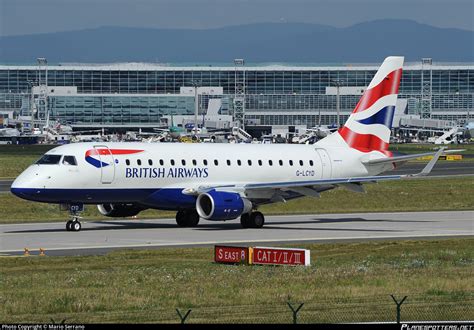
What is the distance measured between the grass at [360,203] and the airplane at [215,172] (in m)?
6.85

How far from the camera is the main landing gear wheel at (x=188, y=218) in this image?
55.6 metres

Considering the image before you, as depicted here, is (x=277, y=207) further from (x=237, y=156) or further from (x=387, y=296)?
(x=387, y=296)

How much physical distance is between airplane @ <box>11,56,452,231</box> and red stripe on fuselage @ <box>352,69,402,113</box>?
0.05 metres

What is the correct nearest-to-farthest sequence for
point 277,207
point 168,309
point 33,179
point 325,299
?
point 168,309, point 325,299, point 33,179, point 277,207

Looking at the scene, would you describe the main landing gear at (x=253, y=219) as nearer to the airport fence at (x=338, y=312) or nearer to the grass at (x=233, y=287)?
the grass at (x=233, y=287)

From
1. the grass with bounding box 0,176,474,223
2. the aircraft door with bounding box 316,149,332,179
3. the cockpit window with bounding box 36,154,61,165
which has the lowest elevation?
the grass with bounding box 0,176,474,223

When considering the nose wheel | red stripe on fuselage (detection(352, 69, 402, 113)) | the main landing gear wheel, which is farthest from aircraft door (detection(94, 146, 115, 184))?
red stripe on fuselage (detection(352, 69, 402, 113))

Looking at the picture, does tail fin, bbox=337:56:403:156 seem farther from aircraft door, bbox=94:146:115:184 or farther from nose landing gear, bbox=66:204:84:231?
nose landing gear, bbox=66:204:84:231

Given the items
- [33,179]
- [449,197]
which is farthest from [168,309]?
[449,197]

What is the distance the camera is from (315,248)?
44500 mm

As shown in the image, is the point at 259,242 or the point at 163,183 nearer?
the point at 259,242

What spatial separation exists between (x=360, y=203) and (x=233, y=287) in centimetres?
4025

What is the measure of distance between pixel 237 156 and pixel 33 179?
11.3 m

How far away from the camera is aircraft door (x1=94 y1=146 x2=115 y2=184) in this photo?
52250 millimetres
